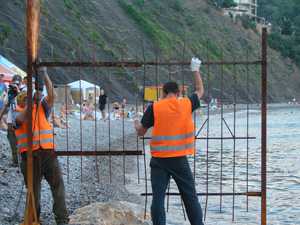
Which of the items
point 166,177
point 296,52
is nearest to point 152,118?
point 166,177

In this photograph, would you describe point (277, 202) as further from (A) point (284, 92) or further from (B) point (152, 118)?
(A) point (284, 92)

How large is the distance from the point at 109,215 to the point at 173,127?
71.9 inches

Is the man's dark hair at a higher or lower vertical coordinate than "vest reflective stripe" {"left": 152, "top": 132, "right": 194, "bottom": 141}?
higher

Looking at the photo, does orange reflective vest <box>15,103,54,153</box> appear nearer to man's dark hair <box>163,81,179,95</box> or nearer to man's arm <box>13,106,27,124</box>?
man's arm <box>13,106,27,124</box>

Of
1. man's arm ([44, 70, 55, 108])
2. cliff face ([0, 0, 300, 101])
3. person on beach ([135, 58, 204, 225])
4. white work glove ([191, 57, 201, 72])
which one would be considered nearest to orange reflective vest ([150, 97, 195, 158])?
person on beach ([135, 58, 204, 225])

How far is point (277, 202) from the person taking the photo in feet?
51.9

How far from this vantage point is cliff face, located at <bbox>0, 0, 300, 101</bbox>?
2068 inches

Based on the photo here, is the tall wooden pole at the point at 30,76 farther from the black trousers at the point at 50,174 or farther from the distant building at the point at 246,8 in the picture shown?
the distant building at the point at 246,8

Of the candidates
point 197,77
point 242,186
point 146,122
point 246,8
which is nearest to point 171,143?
point 146,122

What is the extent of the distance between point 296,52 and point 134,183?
117 metres

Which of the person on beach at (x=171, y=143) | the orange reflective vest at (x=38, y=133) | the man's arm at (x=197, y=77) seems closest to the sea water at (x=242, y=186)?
the person on beach at (x=171, y=143)

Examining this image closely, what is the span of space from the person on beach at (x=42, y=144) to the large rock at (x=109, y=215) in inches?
16.0

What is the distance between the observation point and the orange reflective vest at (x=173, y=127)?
27.2ft

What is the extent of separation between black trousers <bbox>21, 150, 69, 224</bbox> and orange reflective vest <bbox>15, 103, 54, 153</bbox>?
8cm
